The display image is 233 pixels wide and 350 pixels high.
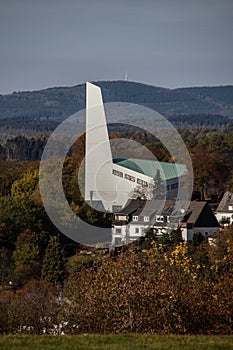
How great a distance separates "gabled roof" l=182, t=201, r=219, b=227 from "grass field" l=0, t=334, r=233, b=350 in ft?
51.4

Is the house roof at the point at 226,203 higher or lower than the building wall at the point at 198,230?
higher

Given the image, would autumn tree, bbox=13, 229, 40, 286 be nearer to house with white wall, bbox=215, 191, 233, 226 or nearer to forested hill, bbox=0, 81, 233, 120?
house with white wall, bbox=215, 191, 233, 226

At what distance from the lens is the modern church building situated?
27.9 m

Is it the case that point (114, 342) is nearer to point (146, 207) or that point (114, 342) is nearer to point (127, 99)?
point (146, 207)

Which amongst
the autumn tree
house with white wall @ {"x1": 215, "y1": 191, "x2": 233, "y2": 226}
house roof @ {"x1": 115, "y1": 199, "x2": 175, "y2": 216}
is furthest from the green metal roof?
the autumn tree

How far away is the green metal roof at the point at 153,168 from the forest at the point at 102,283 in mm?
4005

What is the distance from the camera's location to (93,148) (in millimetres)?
30109

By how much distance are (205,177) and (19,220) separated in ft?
34.0

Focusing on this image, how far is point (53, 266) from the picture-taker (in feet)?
63.6

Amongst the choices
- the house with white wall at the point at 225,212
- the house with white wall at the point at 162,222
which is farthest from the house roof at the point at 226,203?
the house with white wall at the point at 162,222

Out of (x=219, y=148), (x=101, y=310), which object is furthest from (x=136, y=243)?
(x=219, y=148)

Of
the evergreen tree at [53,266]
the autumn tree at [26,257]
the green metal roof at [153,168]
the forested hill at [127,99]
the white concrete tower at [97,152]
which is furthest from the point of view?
the forested hill at [127,99]

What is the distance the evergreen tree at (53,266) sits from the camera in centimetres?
1909

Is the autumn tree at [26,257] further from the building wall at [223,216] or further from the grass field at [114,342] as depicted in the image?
the grass field at [114,342]
